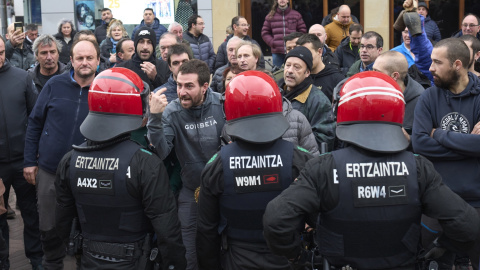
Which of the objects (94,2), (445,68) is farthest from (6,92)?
(94,2)

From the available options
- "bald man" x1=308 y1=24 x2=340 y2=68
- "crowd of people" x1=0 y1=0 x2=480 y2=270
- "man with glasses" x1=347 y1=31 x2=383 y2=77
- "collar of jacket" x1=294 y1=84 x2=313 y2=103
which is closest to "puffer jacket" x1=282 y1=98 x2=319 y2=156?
"crowd of people" x1=0 y1=0 x2=480 y2=270

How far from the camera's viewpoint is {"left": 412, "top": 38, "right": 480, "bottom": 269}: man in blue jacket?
164 inches

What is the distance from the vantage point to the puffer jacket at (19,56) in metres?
10.2

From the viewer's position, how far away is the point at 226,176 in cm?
329

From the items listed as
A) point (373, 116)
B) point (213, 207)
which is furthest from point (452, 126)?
point (213, 207)

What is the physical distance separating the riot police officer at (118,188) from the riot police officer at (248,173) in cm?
28

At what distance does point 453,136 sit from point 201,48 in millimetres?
6732

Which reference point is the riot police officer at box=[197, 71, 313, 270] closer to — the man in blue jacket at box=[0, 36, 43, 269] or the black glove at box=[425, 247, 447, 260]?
the black glove at box=[425, 247, 447, 260]

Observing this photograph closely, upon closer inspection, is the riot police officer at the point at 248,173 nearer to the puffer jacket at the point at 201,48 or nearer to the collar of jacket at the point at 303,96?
the collar of jacket at the point at 303,96

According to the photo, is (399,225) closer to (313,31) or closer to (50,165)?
(50,165)

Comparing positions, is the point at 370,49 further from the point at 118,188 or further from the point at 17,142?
the point at 118,188

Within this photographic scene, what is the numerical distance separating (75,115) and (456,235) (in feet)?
11.0

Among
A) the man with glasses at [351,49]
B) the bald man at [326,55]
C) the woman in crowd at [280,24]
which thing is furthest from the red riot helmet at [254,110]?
the woman in crowd at [280,24]

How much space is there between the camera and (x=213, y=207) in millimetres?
3375
